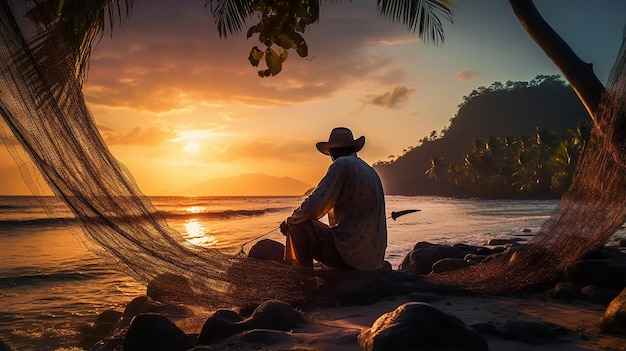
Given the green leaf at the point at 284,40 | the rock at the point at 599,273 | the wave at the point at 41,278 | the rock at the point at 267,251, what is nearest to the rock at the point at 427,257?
the rock at the point at 267,251

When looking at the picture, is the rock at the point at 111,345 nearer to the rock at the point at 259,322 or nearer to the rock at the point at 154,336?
the rock at the point at 154,336

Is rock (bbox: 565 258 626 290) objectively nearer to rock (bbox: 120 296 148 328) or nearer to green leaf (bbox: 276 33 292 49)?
green leaf (bbox: 276 33 292 49)

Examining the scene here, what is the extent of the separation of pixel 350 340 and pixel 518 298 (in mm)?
2046

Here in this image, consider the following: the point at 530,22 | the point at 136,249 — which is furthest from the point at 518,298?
the point at 136,249

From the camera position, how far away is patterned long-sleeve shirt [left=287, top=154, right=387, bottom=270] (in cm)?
425

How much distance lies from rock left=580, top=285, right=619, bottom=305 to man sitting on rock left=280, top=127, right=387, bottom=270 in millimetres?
1711

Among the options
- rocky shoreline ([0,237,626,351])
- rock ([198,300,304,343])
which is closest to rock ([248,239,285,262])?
rocky shoreline ([0,237,626,351])

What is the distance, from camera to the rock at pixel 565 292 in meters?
4.20

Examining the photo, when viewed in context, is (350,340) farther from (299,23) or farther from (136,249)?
(299,23)

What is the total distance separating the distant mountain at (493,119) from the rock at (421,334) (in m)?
109

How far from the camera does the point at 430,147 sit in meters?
123

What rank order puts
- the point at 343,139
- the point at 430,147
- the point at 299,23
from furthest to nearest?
the point at 430,147
the point at 343,139
the point at 299,23

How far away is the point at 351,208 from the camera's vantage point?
4379mm

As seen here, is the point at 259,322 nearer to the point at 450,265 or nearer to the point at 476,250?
the point at 450,265
